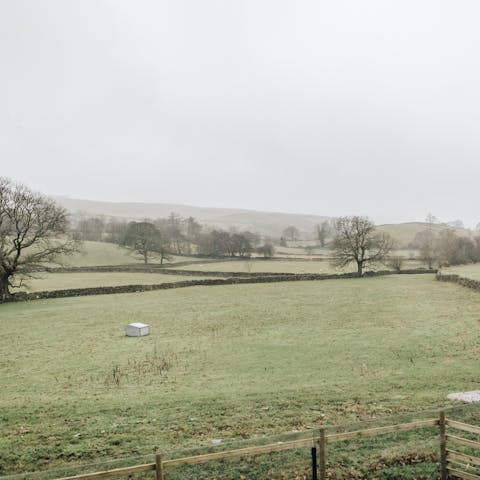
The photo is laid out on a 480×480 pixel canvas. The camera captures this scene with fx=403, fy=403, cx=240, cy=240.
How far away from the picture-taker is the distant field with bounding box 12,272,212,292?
59.1 meters

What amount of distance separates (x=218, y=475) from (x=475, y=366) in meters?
14.2

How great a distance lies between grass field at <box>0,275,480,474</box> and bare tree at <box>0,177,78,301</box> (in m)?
8.78

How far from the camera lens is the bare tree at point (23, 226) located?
46844 mm

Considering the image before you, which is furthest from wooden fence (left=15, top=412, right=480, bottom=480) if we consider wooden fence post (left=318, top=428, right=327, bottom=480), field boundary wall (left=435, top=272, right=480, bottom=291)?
field boundary wall (left=435, top=272, right=480, bottom=291)

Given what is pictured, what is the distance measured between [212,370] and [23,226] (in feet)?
127

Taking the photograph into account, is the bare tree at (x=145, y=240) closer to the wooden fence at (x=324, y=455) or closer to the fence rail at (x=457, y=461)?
the wooden fence at (x=324, y=455)

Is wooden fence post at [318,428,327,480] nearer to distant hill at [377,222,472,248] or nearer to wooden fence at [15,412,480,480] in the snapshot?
wooden fence at [15,412,480,480]

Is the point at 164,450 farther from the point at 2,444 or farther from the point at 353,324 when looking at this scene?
the point at 353,324

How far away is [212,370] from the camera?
19.8 meters

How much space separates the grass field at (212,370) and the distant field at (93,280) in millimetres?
19574

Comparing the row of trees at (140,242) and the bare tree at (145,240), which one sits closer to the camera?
the row of trees at (140,242)

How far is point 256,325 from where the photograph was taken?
3072 centimetres

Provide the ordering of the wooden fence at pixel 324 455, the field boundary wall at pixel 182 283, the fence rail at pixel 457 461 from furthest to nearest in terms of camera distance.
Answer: the field boundary wall at pixel 182 283, the fence rail at pixel 457 461, the wooden fence at pixel 324 455

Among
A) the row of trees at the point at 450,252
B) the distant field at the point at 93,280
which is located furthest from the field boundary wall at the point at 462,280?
the distant field at the point at 93,280
